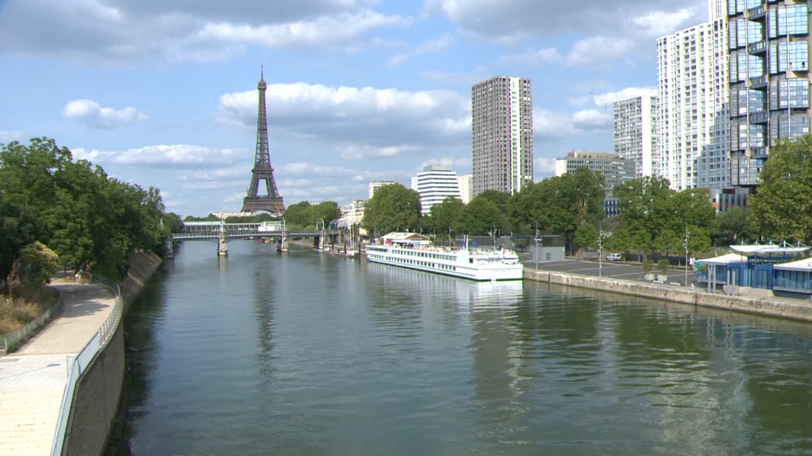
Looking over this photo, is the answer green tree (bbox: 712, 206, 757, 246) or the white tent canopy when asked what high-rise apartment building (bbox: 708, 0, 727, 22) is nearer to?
green tree (bbox: 712, 206, 757, 246)

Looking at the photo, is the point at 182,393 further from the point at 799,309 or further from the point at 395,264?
the point at 395,264

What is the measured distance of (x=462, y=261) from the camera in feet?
216

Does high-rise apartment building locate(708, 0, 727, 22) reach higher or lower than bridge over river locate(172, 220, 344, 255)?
higher

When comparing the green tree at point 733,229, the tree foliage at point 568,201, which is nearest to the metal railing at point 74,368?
the tree foliage at point 568,201

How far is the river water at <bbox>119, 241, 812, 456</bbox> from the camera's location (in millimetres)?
19578

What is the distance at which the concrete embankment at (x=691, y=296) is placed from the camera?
36.0m

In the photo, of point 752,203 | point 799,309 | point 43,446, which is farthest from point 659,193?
point 43,446

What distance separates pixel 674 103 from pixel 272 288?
135884 mm

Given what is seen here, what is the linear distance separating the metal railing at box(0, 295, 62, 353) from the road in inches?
1564

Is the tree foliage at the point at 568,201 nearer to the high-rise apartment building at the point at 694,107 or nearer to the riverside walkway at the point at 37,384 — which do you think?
the riverside walkway at the point at 37,384

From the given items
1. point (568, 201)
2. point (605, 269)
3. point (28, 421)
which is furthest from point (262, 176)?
point (28, 421)

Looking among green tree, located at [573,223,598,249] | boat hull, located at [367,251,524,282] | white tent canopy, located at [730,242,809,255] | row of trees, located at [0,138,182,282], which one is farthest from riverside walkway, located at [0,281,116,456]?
green tree, located at [573,223,598,249]

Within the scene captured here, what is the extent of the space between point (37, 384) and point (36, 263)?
14.6 metres

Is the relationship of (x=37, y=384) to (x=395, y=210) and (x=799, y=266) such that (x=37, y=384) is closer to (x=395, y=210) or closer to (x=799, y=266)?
(x=799, y=266)
